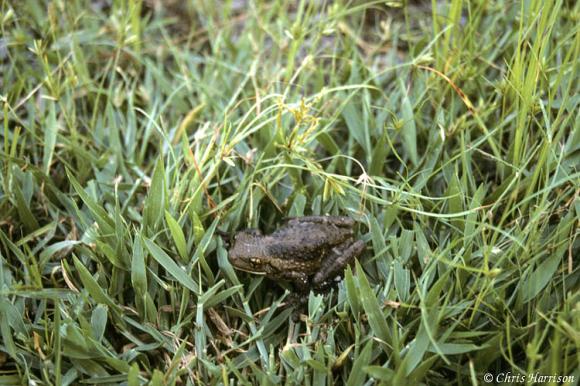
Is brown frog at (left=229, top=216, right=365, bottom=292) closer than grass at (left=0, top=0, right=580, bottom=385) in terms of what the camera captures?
No

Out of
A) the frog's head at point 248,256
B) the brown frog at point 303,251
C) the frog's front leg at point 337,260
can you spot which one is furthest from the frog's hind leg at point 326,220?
the frog's head at point 248,256

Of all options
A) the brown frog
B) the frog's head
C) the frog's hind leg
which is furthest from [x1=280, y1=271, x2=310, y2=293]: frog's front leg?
the frog's hind leg

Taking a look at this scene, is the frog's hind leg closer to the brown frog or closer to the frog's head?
the brown frog

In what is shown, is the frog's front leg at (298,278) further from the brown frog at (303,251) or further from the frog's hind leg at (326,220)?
the frog's hind leg at (326,220)

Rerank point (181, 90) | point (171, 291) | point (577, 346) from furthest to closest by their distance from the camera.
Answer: point (181, 90) → point (171, 291) → point (577, 346)

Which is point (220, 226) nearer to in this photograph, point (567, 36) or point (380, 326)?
point (380, 326)

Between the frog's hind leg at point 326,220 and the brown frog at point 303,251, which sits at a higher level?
the frog's hind leg at point 326,220

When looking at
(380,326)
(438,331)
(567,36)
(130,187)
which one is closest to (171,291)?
(130,187)
